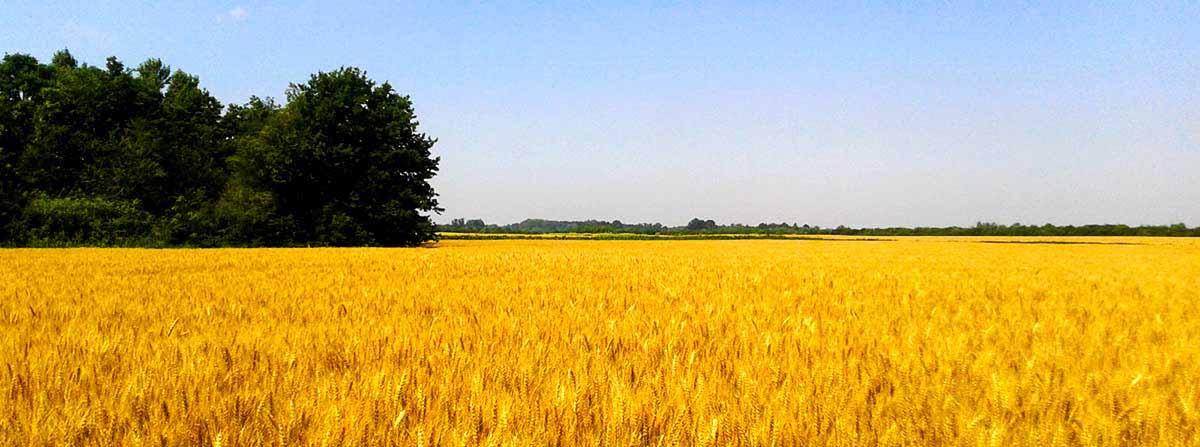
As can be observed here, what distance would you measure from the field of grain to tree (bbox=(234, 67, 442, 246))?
28.0 meters

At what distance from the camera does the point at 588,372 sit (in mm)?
2629

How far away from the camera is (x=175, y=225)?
32469 mm

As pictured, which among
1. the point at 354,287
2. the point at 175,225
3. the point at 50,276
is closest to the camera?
the point at 354,287

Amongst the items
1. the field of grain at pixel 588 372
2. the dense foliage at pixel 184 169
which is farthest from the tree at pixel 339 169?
the field of grain at pixel 588 372

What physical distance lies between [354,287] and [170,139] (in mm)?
37298

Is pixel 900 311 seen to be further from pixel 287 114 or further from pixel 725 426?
pixel 287 114

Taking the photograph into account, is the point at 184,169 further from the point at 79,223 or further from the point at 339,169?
the point at 339,169

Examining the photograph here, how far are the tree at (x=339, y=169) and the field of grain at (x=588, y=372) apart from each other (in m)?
28.0

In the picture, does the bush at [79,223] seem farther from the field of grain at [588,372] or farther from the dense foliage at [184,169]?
the field of grain at [588,372]

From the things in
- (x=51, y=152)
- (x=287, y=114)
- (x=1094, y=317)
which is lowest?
(x=1094, y=317)

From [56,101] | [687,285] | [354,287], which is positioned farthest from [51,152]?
[687,285]

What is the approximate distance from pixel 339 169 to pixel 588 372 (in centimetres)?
3374

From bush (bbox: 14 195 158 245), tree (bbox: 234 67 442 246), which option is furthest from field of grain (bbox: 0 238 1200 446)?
bush (bbox: 14 195 158 245)

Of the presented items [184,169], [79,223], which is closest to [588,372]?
[79,223]
